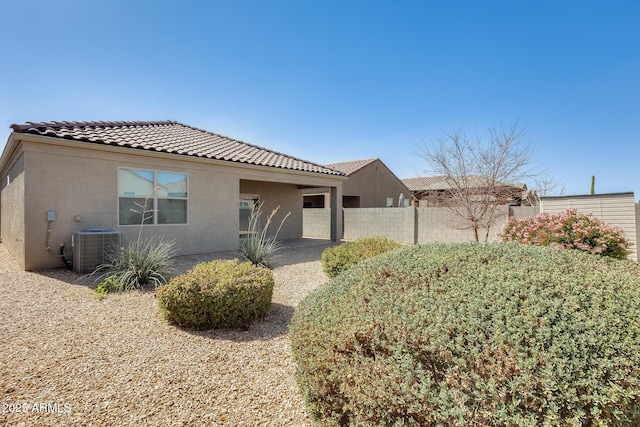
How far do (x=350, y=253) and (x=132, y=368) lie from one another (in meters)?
4.76

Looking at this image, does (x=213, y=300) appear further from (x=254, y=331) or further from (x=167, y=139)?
(x=167, y=139)

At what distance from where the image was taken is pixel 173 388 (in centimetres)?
292

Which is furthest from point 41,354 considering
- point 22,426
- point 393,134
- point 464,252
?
point 393,134

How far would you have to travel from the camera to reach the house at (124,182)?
283 inches

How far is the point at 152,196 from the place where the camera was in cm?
900

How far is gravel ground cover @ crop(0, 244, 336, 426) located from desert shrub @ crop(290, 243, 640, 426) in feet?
2.94

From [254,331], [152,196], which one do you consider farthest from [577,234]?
[152,196]

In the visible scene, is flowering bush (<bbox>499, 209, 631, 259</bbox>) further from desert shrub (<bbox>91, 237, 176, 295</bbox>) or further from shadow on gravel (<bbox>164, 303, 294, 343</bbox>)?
desert shrub (<bbox>91, 237, 176, 295</bbox>)

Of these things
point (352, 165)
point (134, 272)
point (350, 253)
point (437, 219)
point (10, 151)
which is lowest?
point (134, 272)

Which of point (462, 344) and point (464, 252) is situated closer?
point (462, 344)

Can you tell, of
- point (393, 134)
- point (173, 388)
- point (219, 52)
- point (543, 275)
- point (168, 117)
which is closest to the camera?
point (543, 275)

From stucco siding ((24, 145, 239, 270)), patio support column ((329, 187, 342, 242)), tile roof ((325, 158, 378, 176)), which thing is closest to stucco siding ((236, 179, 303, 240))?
patio support column ((329, 187, 342, 242))

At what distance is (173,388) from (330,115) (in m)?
11.8

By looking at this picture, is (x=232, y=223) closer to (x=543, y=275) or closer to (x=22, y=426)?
(x=22, y=426)
